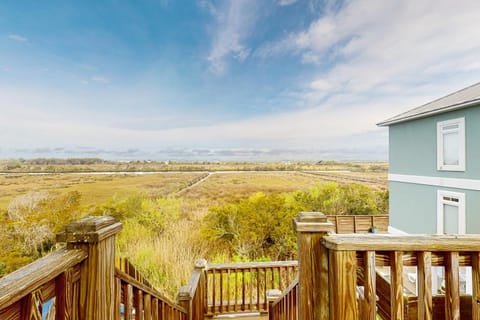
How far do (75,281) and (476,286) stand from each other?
Answer: 1.35 m

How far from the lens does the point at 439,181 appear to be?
4957mm

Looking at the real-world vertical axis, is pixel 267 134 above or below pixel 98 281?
above

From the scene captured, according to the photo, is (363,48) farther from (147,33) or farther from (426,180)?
(147,33)

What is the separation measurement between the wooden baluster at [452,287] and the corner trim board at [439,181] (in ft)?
16.5

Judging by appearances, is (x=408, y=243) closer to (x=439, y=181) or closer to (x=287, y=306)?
(x=287, y=306)

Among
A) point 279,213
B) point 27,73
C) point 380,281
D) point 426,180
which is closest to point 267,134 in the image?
point 279,213

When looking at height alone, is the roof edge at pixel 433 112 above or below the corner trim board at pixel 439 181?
above

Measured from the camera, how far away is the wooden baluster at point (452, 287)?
74cm

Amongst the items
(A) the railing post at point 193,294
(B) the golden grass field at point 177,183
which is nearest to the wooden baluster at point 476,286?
(A) the railing post at point 193,294

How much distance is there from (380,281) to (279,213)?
Result: 5.73 meters

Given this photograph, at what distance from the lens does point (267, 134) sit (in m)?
13.1

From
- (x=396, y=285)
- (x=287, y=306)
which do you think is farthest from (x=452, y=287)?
(x=287, y=306)

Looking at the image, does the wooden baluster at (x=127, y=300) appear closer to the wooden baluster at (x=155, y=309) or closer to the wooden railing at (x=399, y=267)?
the wooden baluster at (x=155, y=309)

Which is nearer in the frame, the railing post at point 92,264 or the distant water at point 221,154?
the railing post at point 92,264
